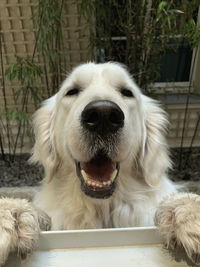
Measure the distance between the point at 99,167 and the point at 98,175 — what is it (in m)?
0.03

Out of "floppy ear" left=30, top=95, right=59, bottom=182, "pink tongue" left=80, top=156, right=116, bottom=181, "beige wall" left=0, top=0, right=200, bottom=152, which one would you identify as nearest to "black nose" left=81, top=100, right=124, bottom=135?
"pink tongue" left=80, top=156, right=116, bottom=181

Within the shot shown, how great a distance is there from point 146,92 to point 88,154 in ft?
4.08

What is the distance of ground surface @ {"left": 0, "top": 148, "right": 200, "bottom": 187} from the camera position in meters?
2.10

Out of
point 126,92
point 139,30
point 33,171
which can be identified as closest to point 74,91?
point 126,92

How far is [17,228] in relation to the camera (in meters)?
0.61

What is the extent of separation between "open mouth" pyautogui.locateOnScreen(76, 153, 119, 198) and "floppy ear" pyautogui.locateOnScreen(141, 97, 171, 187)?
0.20m

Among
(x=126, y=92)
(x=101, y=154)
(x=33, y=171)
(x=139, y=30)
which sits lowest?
(x=33, y=171)

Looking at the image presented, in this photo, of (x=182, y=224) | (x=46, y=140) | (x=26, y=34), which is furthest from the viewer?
(x=26, y=34)

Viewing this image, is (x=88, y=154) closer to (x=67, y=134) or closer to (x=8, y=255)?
(x=67, y=134)

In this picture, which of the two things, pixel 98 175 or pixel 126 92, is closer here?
pixel 98 175

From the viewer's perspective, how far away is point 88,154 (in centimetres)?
82

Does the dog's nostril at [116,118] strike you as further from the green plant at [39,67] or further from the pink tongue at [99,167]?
the green plant at [39,67]

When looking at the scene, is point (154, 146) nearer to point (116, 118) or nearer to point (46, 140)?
point (116, 118)

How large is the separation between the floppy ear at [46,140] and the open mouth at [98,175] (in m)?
0.23
